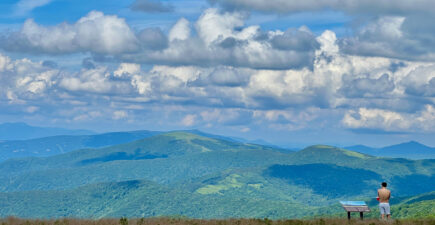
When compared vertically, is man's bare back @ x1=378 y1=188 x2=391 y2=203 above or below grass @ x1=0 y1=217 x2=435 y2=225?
above

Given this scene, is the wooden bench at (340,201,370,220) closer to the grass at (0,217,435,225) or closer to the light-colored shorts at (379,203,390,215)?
the grass at (0,217,435,225)

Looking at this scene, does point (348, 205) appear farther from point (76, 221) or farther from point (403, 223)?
point (76, 221)

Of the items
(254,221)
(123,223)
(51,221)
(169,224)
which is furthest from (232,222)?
(51,221)

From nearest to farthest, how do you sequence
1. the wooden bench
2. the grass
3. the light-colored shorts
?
the grass < the wooden bench < the light-colored shorts

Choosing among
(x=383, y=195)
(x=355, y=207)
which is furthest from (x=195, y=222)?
(x=383, y=195)

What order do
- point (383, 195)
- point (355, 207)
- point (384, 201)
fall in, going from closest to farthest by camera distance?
point (355, 207) → point (383, 195) → point (384, 201)

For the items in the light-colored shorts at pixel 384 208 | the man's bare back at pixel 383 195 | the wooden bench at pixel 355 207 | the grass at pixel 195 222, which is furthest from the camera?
the light-colored shorts at pixel 384 208

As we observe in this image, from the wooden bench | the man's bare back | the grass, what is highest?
the man's bare back

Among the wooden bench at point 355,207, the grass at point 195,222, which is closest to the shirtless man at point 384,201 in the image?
the wooden bench at point 355,207

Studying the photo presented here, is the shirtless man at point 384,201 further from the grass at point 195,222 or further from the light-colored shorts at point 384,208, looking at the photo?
the grass at point 195,222

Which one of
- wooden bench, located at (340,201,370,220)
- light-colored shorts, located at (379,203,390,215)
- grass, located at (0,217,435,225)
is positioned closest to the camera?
grass, located at (0,217,435,225)

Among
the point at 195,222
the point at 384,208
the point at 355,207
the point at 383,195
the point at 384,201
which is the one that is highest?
the point at 383,195

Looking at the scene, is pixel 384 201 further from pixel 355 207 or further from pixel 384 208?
pixel 355 207

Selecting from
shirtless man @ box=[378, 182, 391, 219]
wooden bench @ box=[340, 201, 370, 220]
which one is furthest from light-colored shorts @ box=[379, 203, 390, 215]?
wooden bench @ box=[340, 201, 370, 220]
